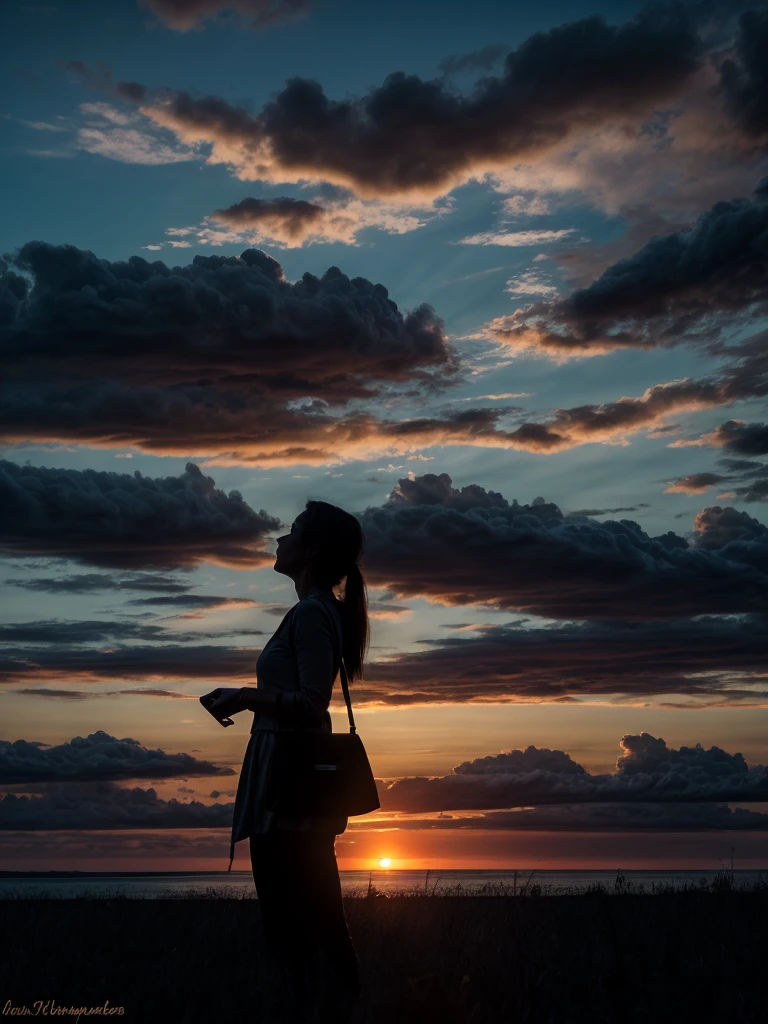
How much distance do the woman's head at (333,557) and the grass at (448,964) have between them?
4.99 ft

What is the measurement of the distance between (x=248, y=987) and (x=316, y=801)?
69.4 inches

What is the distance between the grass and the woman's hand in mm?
1334

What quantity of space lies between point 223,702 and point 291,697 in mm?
295

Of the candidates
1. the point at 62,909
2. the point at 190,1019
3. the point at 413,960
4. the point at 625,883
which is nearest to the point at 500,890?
the point at 625,883

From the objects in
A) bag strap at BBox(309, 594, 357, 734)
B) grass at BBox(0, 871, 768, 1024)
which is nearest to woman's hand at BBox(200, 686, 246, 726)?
bag strap at BBox(309, 594, 357, 734)

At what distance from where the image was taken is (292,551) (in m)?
4.65

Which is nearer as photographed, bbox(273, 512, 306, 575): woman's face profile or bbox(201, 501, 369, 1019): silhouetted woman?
bbox(201, 501, 369, 1019): silhouetted woman

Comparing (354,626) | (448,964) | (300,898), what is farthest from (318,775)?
(448,964)

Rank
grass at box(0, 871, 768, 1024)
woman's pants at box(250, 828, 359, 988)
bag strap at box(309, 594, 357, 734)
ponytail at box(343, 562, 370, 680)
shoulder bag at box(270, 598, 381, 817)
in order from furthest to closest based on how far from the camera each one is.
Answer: ponytail at box(343, 562, 370, 680) < grass at box(0, 871, 768, 1024) < bag strap at box(309, 594, 357, 734) < woman's pants at box(250, 828, 359, 988) < shoulder bag at box(270, 598, 381, 817)

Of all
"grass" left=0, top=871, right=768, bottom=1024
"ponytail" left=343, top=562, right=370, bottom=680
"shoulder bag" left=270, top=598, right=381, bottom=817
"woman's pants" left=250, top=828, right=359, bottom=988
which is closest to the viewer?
"shoulder bag" left=270, top=598, right=381, bottom=817

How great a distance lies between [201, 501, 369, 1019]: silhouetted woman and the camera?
A: 4238 mm

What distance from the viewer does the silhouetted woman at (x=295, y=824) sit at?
4.24 m

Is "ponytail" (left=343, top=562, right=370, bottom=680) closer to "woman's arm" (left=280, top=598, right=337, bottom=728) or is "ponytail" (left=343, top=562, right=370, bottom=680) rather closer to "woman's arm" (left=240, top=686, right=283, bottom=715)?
"woman's arm" (left=280, top=598, right=337, bottom=728)

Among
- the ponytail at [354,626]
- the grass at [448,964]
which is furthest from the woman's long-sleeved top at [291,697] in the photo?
the grass at [448,964]
